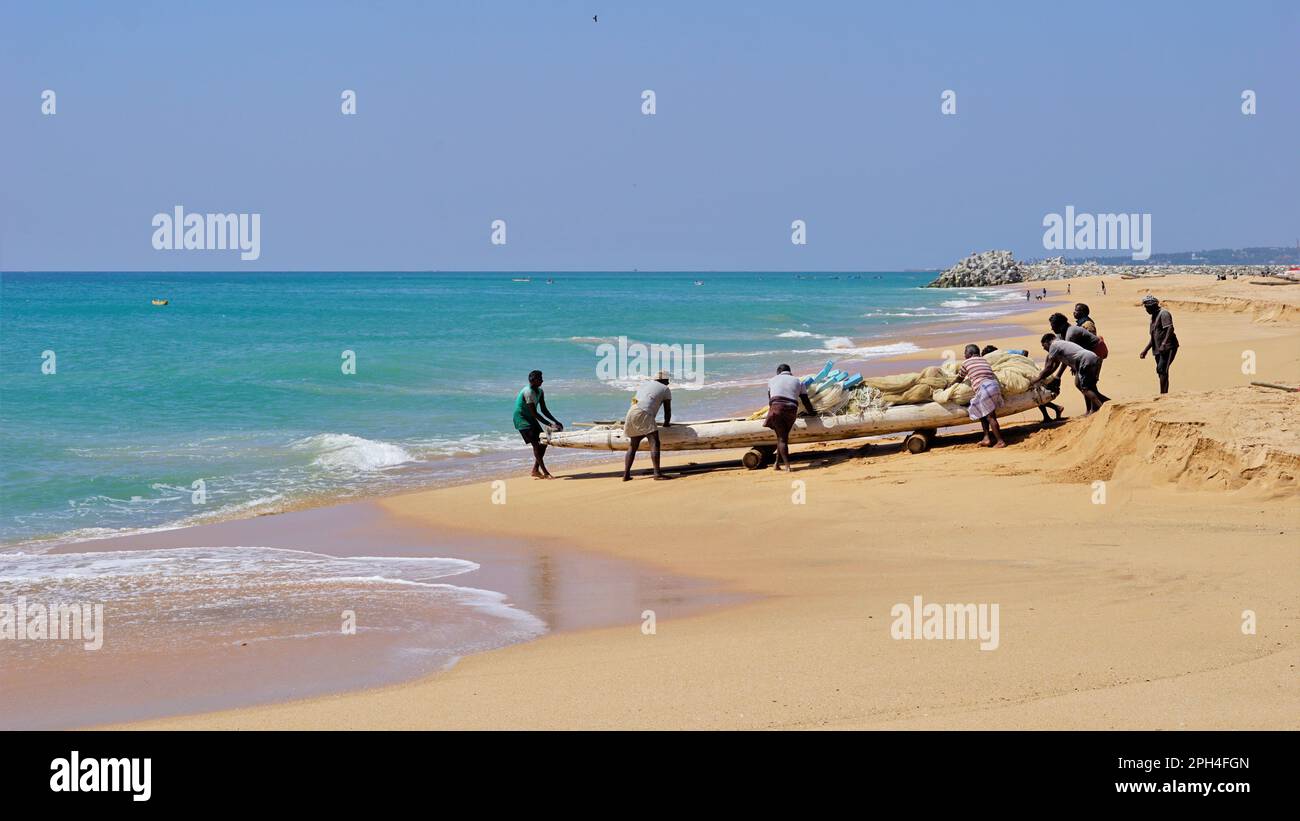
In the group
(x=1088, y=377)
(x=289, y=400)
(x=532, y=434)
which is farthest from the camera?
(x=289, y=400)

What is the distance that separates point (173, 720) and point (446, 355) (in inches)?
1167

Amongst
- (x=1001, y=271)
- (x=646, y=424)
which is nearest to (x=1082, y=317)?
(x=646, y=424)

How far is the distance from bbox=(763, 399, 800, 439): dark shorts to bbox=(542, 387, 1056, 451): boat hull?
0.32m

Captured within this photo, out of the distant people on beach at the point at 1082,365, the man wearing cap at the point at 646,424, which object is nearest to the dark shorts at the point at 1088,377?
the distant people on beach at the point at 1082,365

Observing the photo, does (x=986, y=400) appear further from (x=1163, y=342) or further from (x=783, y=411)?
(x=1163, y=342)

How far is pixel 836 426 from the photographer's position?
1352 centimetres

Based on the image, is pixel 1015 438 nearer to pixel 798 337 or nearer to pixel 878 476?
pixel 878 476

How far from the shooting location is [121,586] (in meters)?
9.47

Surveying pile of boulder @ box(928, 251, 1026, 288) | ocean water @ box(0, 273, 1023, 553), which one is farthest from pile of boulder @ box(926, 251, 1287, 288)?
ocean water @ box(0, 273, 1023, 553)

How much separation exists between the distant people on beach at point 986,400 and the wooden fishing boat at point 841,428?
0.22 metres

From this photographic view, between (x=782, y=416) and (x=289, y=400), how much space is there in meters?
14.4

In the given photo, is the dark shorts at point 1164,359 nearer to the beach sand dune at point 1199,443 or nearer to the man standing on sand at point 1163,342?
the man standing on sand at point 1163,342

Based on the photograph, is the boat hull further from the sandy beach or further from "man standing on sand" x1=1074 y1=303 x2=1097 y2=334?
"man standing on sand" x1=1074 y1=303 x2=1097 y2=334

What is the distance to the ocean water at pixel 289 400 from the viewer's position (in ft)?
47.0
